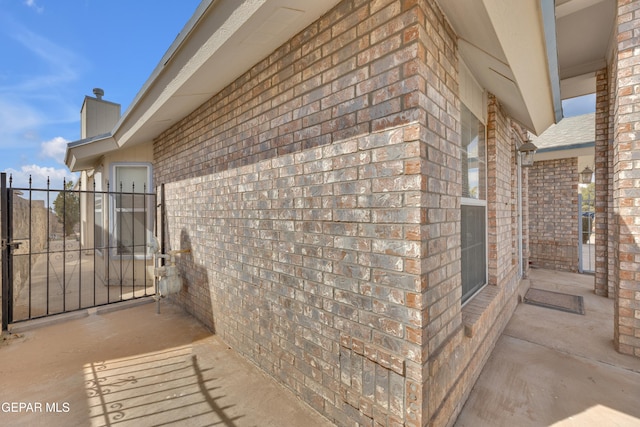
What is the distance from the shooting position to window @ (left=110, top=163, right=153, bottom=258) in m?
5.64

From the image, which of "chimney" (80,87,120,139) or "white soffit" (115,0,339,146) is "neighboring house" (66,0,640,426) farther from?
"chimney" (80,87,120,139)

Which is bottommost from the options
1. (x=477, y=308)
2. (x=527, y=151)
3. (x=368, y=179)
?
(x=477, y=308)

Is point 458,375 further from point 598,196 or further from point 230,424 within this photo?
point 598,196

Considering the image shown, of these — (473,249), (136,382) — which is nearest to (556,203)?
(473,249)

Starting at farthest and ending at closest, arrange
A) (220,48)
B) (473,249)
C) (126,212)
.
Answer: (126,212) → (473,249) → (220,48)

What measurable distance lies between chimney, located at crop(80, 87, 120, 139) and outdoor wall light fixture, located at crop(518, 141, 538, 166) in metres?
11.3

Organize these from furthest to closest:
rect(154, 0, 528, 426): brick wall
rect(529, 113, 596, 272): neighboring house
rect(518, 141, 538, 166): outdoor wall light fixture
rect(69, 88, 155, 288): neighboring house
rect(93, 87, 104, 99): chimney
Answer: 1. rect(93, 87, 104, 99): chimney
2. rect(529, 113, 596, 272): neighboring house
3. rect(69, 88, 155, 288): neighboring house
4. rect(518, 141, 538, 166): outdoor wall light fixture
5. rect(154, 0, 528, 426): brick wall

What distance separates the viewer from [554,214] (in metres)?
7.35

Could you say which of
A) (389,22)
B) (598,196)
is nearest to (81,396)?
(389,22)

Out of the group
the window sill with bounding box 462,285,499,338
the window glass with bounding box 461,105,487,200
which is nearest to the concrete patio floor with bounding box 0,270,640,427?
the window sill with bounding box 462,285,499,338

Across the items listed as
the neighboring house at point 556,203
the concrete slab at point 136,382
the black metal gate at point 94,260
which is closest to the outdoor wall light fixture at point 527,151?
the neighboring house at point 556,203

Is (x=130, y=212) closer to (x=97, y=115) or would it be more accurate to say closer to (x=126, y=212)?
(x=126, y=212)

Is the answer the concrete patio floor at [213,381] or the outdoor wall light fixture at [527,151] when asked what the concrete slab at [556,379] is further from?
the outdoor wall light fixture at [527,151]

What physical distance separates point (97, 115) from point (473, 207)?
457 inches
